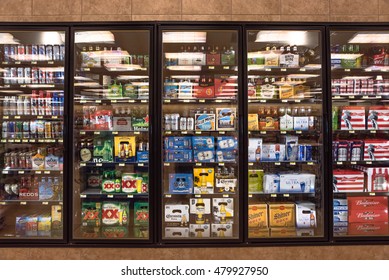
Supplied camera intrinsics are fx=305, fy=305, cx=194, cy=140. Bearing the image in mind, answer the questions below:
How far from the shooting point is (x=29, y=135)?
11.9ft

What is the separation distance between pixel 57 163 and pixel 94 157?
0.45m

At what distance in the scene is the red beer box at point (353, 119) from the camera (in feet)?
12.0

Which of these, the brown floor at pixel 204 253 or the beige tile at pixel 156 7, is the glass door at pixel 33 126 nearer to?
the brown floor at pixel 204 253

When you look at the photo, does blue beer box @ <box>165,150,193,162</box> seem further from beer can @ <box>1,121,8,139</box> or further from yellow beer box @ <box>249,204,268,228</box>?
beer can @ <box>1,121,8,139</box>

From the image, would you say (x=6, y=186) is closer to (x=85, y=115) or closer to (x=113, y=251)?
(x=85, y=115)

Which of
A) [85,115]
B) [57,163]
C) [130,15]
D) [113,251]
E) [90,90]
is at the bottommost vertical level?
[113,251]

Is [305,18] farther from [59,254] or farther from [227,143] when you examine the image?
[59,254]

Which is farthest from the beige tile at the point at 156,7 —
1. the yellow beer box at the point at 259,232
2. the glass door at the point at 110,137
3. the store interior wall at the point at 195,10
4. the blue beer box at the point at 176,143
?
the yellow beer box at the point at 259,232

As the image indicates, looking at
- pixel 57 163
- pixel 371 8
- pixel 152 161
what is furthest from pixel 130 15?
pixel 371 8

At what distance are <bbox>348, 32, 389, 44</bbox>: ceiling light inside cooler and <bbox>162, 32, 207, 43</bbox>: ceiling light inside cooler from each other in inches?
73.3

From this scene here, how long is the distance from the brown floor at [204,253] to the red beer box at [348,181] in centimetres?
66

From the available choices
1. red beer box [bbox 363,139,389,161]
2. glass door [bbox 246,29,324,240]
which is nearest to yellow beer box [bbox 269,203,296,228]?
glass door [bbox 246,29,324,240]

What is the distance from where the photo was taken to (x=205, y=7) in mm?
3545

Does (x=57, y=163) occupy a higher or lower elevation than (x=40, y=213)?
higher
